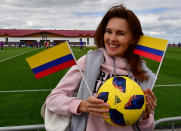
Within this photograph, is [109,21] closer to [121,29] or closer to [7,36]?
[121,29]

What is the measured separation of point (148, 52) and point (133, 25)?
0.94ft

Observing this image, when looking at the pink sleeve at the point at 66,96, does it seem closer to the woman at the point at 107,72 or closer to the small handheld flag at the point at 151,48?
the woman at the point at 107,72

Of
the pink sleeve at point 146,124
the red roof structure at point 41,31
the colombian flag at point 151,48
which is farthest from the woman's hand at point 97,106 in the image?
the red roof structure at point 41,31

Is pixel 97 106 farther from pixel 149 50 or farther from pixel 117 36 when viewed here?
pixel 149 50

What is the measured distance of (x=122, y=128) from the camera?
162 centimetres

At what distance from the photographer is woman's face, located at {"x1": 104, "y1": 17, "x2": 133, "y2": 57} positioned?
171cm

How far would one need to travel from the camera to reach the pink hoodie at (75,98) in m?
1.56

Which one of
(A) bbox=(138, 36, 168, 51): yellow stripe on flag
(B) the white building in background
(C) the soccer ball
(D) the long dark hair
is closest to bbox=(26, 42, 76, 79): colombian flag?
(D) the long dark hair

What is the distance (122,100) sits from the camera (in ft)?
4.54

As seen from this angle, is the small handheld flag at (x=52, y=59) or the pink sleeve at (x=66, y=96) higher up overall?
the small handheld flag at (x=52, y=59)

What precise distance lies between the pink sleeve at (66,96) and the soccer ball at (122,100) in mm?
263

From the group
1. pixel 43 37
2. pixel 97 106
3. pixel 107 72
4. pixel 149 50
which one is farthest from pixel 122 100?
pixel 43 37

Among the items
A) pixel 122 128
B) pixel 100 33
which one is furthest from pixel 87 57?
pixel 122 128

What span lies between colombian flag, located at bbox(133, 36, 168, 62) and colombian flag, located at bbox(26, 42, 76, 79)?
578 millimetres
